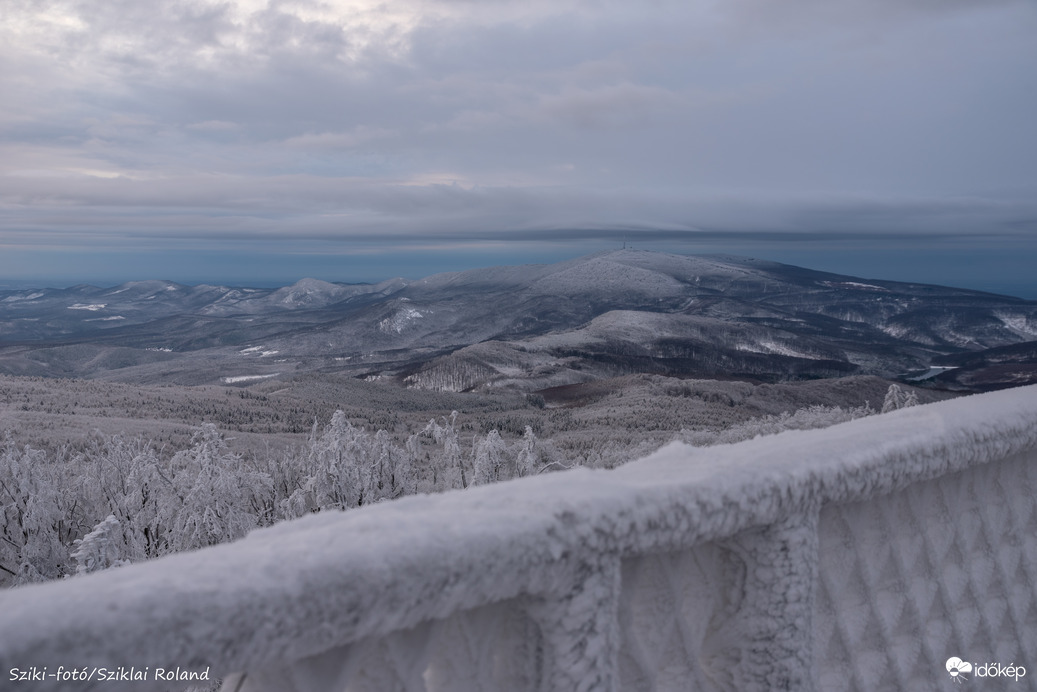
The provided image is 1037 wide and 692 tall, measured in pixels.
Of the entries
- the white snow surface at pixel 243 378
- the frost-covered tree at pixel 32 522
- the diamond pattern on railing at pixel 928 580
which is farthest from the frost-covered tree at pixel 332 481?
the white snow surface at pixel 243 378

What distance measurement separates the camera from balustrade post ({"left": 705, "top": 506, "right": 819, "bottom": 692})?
1.66 meters

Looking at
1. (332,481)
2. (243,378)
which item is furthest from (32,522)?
(243,378)

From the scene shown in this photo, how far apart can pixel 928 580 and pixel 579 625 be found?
1450 mm

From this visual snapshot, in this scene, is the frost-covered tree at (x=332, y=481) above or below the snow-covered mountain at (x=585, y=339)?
above

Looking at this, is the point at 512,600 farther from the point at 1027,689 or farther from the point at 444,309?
the point at 444,309

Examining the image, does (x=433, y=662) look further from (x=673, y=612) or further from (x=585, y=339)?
(x=585, y=339)

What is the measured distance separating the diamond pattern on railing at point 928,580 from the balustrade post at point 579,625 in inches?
31.9

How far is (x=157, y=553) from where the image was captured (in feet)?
23.3

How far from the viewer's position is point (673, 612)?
1611mm

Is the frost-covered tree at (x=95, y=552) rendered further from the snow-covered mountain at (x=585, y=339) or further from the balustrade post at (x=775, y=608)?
the snow-covered mountain at (x=585, y=339)

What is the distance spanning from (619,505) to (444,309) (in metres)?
189

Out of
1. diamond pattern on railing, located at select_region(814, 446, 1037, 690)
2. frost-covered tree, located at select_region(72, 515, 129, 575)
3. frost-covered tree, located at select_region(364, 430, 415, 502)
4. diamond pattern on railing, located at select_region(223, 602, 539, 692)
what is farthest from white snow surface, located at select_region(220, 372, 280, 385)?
diamond pattern on railing, located at select_region(223, 602, 539, 692)

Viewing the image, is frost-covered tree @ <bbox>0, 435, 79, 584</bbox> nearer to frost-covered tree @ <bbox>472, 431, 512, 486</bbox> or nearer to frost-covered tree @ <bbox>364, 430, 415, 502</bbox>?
frost-covered tree @ <bbox>364, 430, 415, 502</bbox>

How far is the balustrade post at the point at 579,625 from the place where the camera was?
51.8 inches
